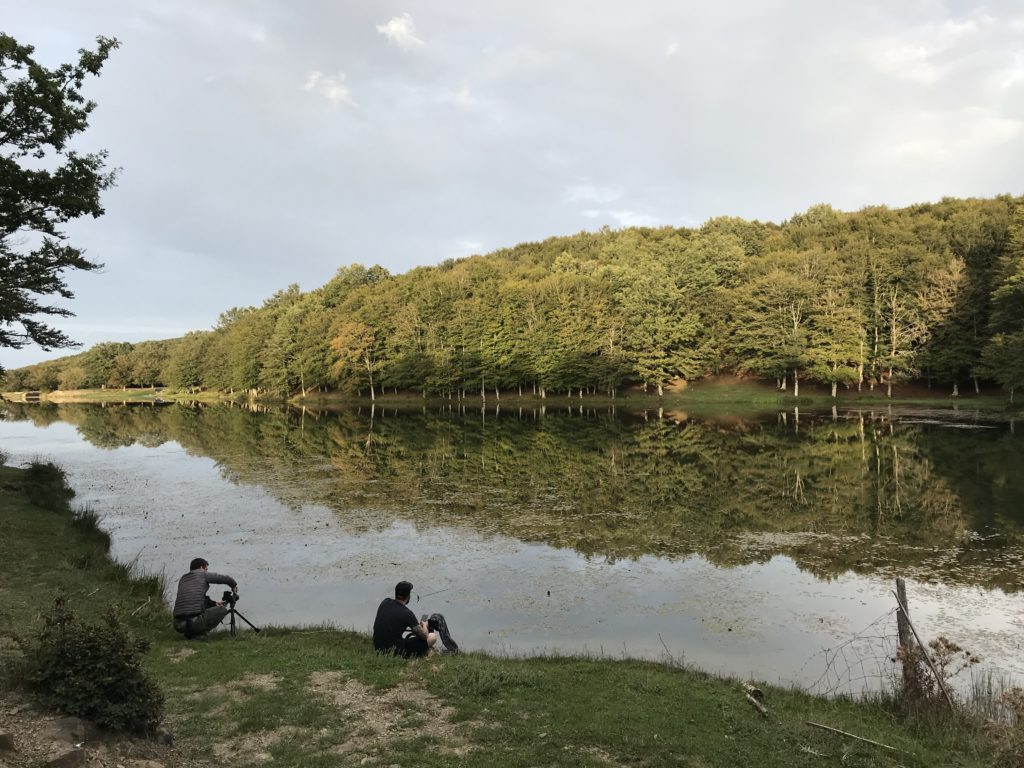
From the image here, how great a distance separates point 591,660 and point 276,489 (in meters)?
18.4

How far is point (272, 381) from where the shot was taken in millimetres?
103312

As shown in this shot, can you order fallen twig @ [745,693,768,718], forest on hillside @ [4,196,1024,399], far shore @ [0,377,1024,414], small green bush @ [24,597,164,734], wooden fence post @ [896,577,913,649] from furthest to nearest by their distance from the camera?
forest on hillside @ [4,196,1024,399], far shore @ [0,377,1024,414], wooden fence post @ [896,577,913,649], fallen twig @ [745,693,768,718], small green bush @ [24,597,164,734]

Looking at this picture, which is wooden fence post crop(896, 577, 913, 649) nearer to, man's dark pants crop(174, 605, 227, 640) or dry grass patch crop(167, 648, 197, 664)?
dry grass patch crop(167, 648, 197, 664)

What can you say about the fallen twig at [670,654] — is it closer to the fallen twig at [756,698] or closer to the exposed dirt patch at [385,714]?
the fallen twig at [756,698]

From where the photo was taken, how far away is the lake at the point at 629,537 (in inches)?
424

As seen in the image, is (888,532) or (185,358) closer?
(888,532)

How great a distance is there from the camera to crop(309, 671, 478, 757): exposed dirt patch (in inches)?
244

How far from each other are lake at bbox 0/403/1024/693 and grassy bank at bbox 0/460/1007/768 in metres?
1.72

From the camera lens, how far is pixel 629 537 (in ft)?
54.6

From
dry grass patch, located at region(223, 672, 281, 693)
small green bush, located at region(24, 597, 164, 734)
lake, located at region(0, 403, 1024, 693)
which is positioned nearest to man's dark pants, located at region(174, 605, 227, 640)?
lake, located at region(0, 403, 1024, 693)

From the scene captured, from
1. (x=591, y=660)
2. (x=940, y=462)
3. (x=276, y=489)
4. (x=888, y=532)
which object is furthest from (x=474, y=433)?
(x=591, y=660)

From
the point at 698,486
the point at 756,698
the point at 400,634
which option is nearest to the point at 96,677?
the point at 400,634

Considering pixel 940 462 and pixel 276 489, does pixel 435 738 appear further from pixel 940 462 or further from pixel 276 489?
pixel 940 462

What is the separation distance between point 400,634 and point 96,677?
407 cm
